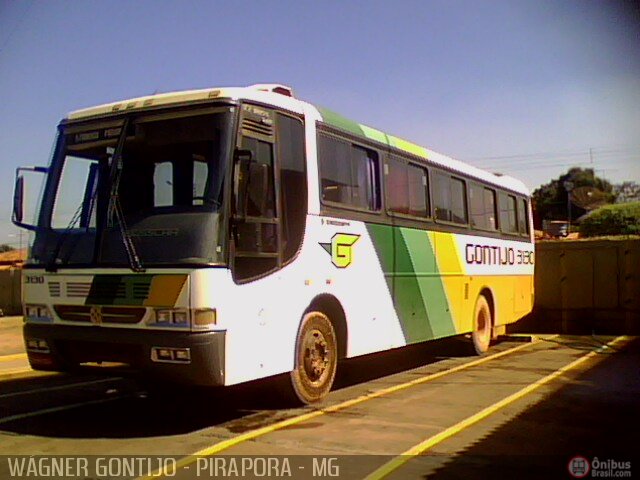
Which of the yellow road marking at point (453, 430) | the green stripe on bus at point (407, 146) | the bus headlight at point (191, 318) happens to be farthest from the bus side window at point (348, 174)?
the yellow road marking at point (453, 430)

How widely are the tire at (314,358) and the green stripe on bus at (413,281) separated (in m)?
1.70

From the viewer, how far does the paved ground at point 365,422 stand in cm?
600

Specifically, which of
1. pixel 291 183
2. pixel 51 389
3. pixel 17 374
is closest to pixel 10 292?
pixel 17 374

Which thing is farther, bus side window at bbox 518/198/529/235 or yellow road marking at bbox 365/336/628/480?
bus side window at bbox 518/198/529/235

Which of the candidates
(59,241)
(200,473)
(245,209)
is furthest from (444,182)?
(200,473)

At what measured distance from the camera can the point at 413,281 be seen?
1073 centimetres

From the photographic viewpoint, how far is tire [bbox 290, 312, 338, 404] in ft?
26.2

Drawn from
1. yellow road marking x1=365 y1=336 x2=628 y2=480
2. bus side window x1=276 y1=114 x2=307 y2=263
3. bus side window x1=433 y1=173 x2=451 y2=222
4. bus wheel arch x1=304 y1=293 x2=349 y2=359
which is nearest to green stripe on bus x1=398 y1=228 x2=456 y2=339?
bus side window x1=433 y1=173 x2=451 y2=222

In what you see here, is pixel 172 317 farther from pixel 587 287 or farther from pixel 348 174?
pixel 587 287

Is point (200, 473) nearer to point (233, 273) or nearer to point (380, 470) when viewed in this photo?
point (380, 470)

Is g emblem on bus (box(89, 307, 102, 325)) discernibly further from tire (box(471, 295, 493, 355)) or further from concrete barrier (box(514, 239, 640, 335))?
concrete barrier (box(514, 239, 640, 335))

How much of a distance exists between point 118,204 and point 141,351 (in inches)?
60.0

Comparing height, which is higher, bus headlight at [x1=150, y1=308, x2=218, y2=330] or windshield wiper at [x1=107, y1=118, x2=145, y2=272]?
windshield wiper at [x1=107, y1=118, x2=145, y2=272]

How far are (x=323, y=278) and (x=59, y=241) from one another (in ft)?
9.65
